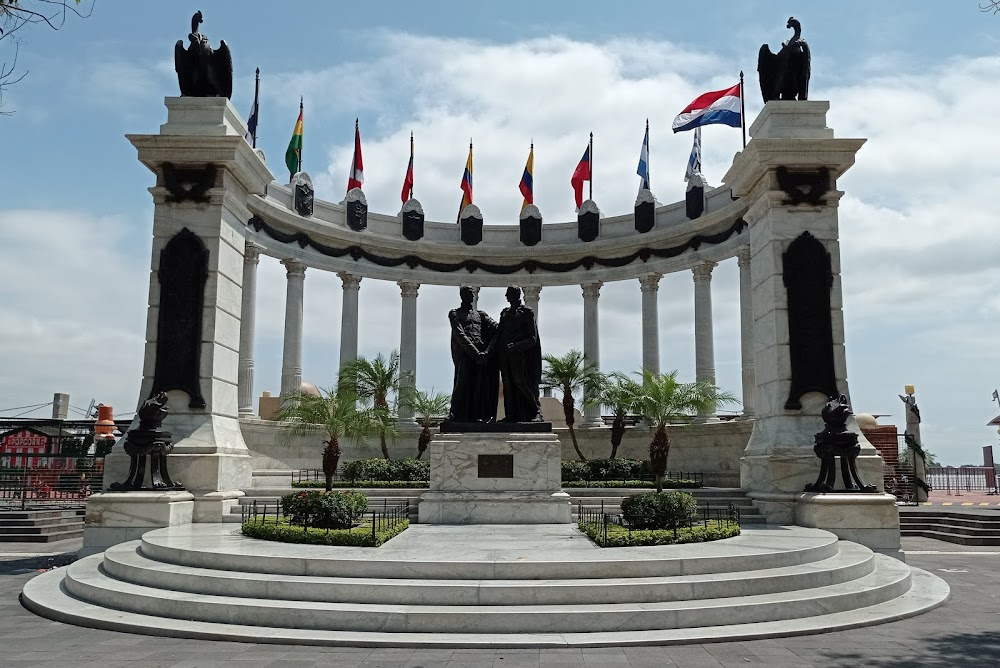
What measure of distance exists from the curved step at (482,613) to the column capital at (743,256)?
31.0 m

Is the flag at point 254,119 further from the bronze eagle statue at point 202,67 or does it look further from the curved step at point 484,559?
the curved step at point 484,559

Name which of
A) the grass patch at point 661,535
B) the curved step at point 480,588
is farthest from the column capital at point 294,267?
the curved step at point 480,588

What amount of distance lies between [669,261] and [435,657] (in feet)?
128

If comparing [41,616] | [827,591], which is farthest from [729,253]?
[41,616]

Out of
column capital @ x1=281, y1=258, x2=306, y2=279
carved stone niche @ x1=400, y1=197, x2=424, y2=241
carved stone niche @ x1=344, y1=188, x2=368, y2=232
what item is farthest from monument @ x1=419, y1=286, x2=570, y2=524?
carved stone niche @ x1=400, y1=197, x2=424, y2=241

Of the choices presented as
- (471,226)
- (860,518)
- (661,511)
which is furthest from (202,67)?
(471,226)

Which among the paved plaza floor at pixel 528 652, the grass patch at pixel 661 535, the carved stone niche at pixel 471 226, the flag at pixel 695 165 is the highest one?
the flag at pixel 695 165

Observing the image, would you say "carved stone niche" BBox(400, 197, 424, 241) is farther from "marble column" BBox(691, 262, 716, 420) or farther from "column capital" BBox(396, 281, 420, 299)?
"marble column" BBox(691, 262, 716, 420)

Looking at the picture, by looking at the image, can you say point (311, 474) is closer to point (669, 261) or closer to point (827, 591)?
point (669, 261)

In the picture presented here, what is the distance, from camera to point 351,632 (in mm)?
11938

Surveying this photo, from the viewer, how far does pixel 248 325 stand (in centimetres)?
4166

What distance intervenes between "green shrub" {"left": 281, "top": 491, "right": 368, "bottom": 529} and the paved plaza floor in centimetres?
535

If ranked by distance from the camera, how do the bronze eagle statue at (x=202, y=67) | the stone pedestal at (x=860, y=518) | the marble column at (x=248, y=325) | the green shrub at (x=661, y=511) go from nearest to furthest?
the green shrub at (x=661, y=511)
the stone pedestal at (x=860, y=518)
the bronze eagle statue at (x=202, y=67)
the marble column at (x=248, y=325)

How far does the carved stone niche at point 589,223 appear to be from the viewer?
49.9 metres
